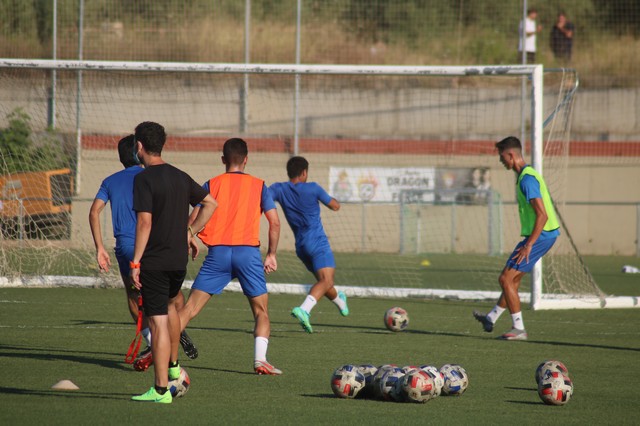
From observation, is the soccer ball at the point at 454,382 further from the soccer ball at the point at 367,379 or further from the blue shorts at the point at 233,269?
the blue shorts at the point at 233,269

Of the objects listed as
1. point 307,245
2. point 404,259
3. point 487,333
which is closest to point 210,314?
→ point 307,245

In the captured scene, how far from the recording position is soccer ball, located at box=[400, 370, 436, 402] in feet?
22.6

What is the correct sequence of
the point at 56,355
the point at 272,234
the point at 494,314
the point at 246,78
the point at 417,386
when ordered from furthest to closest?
the point at 246,78 < the point at 494,314 < the point at 56,355 < the point at 272,234 < the point at 417,386

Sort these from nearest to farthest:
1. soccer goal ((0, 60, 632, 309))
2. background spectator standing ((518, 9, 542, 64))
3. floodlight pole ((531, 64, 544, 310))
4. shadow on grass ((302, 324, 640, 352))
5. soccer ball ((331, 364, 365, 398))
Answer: soccer ball ((331, 364, 365, 398)) < shadow on grass ((302, 324, 640, 352)) < floodlight pole ((531, 64, 544, 310)) < soccer goal ((0, 60, 632, 309)) < background spectator standing ((518, 9, 542, 64))

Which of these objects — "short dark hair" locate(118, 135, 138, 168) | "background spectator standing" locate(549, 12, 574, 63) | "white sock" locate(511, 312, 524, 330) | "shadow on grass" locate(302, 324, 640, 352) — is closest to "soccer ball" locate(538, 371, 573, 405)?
"shadow on grass" locate(302, 324, 640, 352)

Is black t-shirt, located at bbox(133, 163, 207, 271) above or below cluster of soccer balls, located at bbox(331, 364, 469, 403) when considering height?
above

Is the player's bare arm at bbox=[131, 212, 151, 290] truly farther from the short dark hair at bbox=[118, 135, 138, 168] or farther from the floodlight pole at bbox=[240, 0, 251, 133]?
the floodlight pole at bbox=[240, 0, 251, 133]

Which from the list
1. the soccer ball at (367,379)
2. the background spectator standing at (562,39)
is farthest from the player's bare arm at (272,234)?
the background spectator standing at (562,39)

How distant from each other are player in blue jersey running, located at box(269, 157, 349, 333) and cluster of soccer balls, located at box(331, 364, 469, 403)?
4.24 m

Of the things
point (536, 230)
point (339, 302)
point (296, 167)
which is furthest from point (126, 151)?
point (536, 230)

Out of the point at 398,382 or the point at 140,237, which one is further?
the point at 398,382

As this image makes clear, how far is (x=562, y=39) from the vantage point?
29.1m

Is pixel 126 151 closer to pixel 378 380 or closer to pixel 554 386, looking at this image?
pixel 378 380

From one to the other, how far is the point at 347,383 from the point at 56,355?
11.1ft
